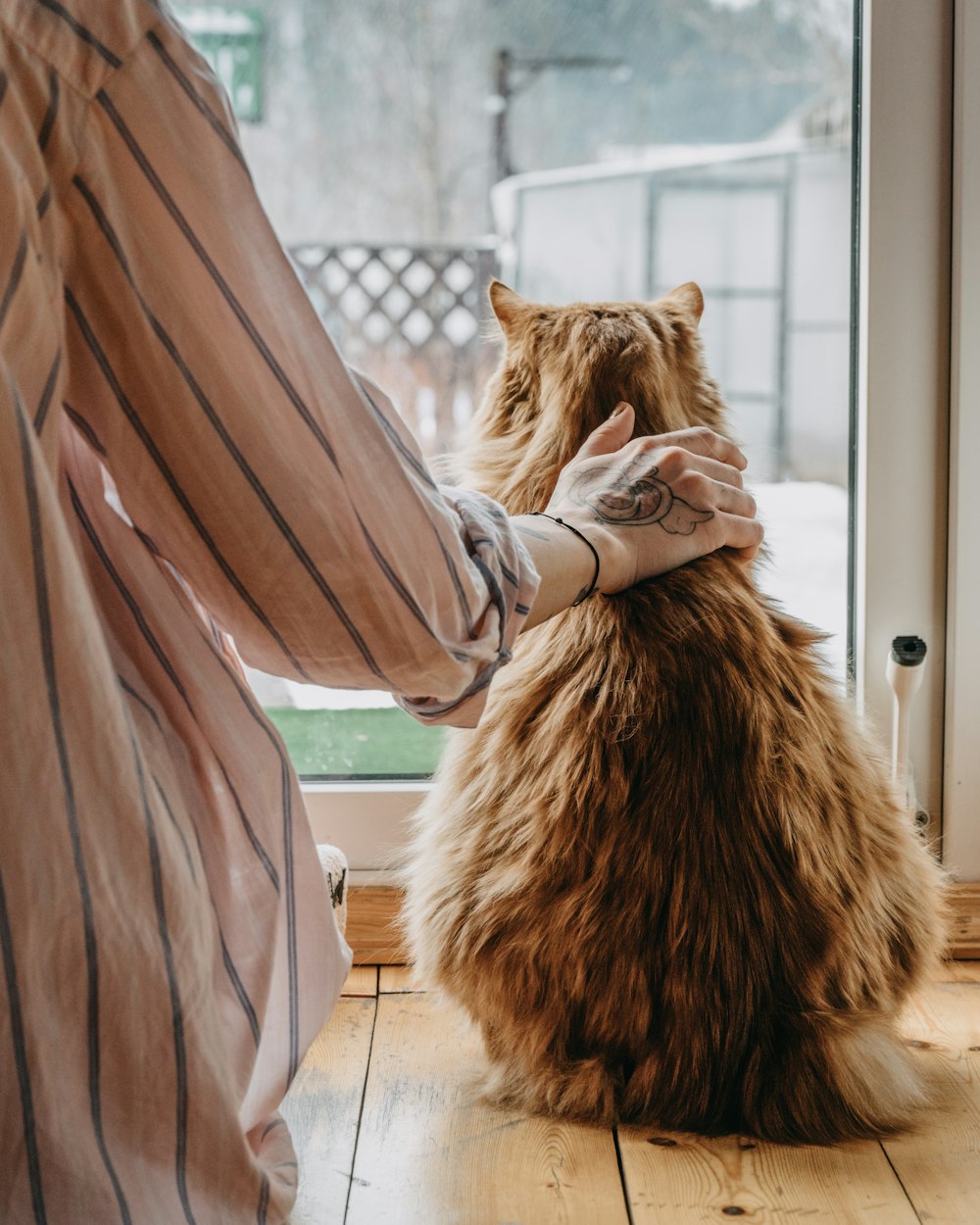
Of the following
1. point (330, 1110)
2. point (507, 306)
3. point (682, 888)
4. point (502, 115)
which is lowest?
point (330, 1110)

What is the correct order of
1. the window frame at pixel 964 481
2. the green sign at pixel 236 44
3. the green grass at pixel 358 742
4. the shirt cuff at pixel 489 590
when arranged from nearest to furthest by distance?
the shirt cuff at pixel 489 590 < the window frame at pixel 964 481 < the green sign at pixel 236 44 < the green grass at pixel 358 742

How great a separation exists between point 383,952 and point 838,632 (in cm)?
71

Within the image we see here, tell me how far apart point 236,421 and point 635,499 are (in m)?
0.44

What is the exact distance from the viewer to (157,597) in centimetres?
72

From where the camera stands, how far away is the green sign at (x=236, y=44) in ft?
4.87

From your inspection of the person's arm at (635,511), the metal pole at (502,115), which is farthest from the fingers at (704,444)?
the metal pole at (502,115)

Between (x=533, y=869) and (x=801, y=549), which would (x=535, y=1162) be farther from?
(x=801, y=549)

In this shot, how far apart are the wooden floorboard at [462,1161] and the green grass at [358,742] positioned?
18.6 inches

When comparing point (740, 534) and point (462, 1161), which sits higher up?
point (740, 534)

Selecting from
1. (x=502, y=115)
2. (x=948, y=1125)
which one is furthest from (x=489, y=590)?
(x=502, y=115)

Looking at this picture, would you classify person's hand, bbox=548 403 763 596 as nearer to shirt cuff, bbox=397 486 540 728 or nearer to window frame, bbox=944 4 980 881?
shirt cuff, bbox=397 486 540 728

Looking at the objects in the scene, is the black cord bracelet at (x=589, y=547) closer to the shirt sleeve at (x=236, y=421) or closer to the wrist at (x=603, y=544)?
the wrist at (x=603, y=544)

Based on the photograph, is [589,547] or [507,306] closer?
[589,547]

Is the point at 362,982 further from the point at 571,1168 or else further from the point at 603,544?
the point at 603,544
